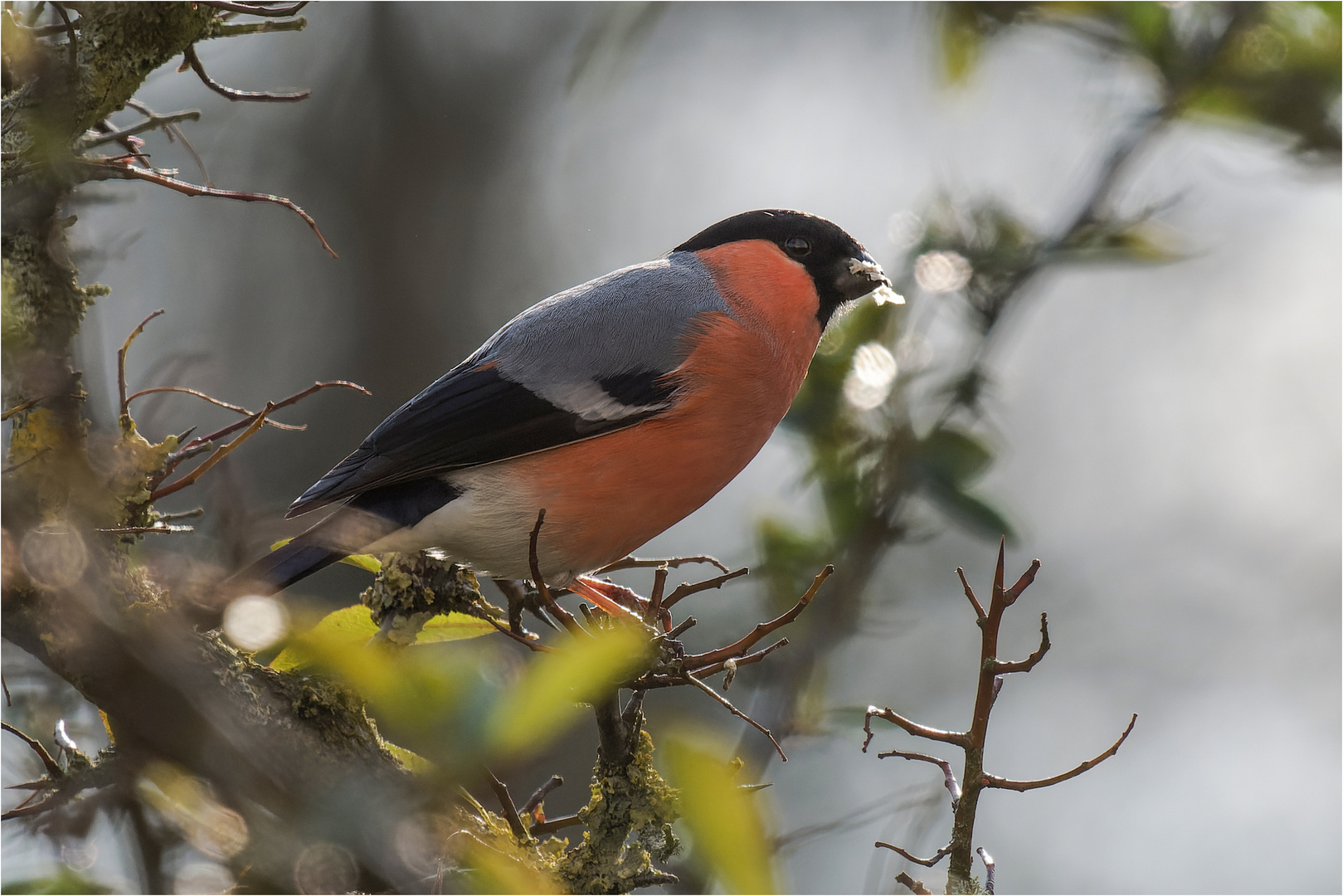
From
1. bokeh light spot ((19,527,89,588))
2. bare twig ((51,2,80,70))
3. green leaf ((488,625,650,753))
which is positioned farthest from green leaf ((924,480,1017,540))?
bare twig ((51,2,80,70))

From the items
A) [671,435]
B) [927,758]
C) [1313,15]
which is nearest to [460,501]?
[671,435]

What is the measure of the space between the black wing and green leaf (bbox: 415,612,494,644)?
456 mm

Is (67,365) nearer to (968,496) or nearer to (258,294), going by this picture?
(968,496)

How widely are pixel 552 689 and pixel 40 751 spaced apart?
3.70 feet

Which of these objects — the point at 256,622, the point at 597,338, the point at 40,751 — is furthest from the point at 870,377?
the point at 40,751

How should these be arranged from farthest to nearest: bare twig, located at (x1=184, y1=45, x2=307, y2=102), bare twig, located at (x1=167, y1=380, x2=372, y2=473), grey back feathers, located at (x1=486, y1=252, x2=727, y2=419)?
grey back feathers, located at (x1=486, y1=252, x2=727, y2=419)
bare twig, located at (x1=184, y1=45, x2=307, y2=102)
bare twig, located at (x1=167, y1=380, x2=372, y2=473)

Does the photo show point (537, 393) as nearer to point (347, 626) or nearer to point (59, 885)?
point (347, 626)

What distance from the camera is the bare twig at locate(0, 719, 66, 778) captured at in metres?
1.63

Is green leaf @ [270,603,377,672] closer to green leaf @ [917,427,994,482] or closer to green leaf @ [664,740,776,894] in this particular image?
green leaf @ [664,740,776,894]

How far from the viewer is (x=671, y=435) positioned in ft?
8.31

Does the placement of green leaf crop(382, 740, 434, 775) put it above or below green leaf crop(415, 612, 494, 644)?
below

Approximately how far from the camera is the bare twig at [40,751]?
163cm

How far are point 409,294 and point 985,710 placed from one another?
6170mm

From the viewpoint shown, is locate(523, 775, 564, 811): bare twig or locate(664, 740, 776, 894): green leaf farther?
locate(523, 775, 564, 811): bare twig
